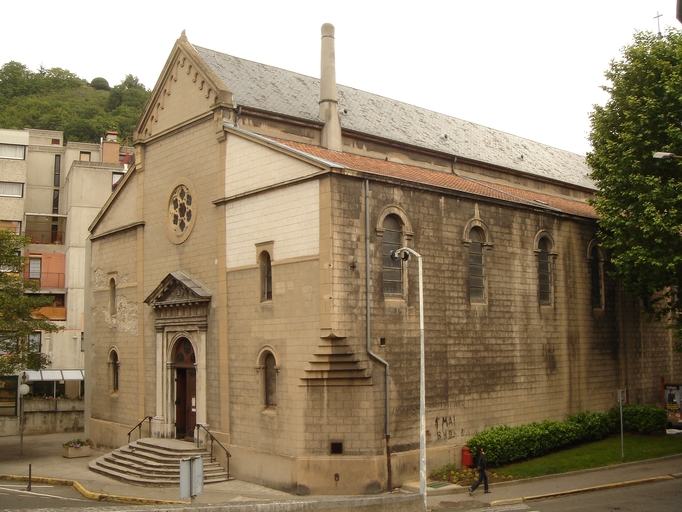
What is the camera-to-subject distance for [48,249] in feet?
183

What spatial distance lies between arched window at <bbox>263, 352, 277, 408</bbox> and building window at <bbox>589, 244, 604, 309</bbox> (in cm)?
1552

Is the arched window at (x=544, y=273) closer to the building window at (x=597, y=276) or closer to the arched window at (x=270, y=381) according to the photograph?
the building window at (x=597, y=276)

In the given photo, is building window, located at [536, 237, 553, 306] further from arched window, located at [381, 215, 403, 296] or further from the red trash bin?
arched window, located at [381, 215, 403, 296]

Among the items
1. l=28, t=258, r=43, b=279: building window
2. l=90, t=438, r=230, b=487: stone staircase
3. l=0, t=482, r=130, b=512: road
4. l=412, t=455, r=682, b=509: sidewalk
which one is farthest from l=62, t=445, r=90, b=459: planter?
l=28, t=258, r=43, b=279: building window

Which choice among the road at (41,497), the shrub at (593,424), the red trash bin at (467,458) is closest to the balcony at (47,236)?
the road at (41,497)

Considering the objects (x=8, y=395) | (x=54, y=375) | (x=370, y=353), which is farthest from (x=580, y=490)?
(x=54, y=375)

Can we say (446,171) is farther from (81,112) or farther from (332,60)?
(81,112)

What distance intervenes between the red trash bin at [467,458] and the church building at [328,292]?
455 mm

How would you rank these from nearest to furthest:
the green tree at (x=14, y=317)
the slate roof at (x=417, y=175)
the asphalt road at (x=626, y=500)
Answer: the asphalt road at (x=626, y=500) < the slate roof at (x=417, y=175) < the green tree at (x=14, y=317)

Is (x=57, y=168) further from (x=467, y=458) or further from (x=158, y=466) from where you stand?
(x=467, y=458)

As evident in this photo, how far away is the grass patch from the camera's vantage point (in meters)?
24.7

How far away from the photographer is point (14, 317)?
110 ft

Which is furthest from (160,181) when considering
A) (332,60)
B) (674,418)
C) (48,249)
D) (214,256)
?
(48,249)

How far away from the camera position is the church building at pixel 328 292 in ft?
74.0
